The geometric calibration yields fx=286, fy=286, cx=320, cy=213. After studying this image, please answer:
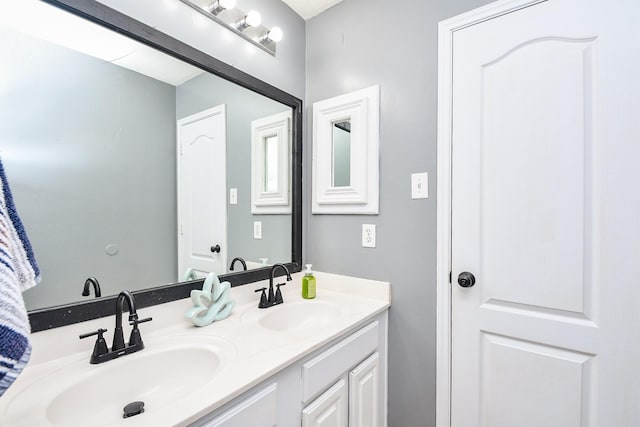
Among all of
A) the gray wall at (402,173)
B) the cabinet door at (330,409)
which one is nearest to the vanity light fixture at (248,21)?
the gray wall at (402,173)

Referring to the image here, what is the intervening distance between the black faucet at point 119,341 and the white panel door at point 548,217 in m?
1.20

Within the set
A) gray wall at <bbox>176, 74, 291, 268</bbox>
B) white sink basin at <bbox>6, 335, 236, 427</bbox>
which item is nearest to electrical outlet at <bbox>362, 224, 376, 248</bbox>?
gray wall at <bbox>176, 74, 291, 268</bbox>

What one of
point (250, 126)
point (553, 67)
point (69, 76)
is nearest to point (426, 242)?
point (553, 67)

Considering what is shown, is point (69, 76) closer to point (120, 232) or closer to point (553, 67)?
point (120, 232)

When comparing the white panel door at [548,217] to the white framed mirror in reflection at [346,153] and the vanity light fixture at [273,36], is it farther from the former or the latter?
the vanity light fixture at [273,36]

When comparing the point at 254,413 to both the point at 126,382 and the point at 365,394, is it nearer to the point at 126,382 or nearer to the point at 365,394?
the point at 126,382

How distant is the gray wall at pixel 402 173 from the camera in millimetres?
1299

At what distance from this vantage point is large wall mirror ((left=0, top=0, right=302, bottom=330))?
813 millimetres

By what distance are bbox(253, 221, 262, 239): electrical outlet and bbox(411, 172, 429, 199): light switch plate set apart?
79cm

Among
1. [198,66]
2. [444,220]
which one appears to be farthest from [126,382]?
[444,220]

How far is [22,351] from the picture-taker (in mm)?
470

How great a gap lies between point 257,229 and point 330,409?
2.84 feet

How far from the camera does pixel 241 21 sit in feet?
4.40

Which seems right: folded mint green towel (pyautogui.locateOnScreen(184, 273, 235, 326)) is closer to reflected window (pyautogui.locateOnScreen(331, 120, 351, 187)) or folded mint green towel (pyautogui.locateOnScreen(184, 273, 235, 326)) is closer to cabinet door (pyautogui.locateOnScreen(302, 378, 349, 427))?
cabinet door (pyautogui.locateOnScreen(302, 378, 349, 427))
